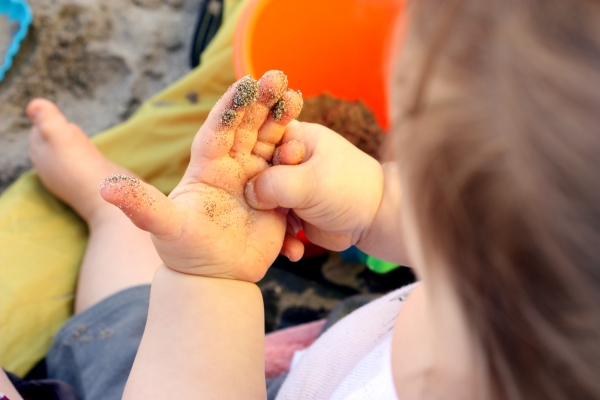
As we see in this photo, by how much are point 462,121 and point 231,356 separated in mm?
379

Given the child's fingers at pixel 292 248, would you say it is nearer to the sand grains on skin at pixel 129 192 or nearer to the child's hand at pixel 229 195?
the child's hand at pixel 229 195

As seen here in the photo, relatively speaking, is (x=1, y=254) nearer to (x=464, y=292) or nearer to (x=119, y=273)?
(x=119, y=273)

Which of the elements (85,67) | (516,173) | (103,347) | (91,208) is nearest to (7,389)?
(103,347)

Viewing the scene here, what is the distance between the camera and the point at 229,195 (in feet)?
1.71

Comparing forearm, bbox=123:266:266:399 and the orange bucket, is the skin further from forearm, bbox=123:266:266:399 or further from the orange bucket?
the orange bucket

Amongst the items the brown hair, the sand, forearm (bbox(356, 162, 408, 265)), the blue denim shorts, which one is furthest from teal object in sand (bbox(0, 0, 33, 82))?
the brown hair

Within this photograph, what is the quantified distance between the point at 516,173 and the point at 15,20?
1.22 meters

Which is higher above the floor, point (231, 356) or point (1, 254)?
point (231, 356)

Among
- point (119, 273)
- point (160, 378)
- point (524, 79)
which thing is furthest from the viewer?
point (119, 273)

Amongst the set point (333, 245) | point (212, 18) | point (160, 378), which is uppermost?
point (212, 18)

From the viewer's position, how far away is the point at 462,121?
0.73 feet

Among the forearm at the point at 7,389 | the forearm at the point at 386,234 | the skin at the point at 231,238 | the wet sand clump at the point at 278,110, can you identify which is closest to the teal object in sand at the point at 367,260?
the forearm at the point at 386,234

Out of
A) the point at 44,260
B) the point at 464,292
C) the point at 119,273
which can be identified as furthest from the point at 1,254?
the point at 464,292

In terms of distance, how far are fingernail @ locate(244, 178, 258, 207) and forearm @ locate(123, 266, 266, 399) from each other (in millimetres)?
93
